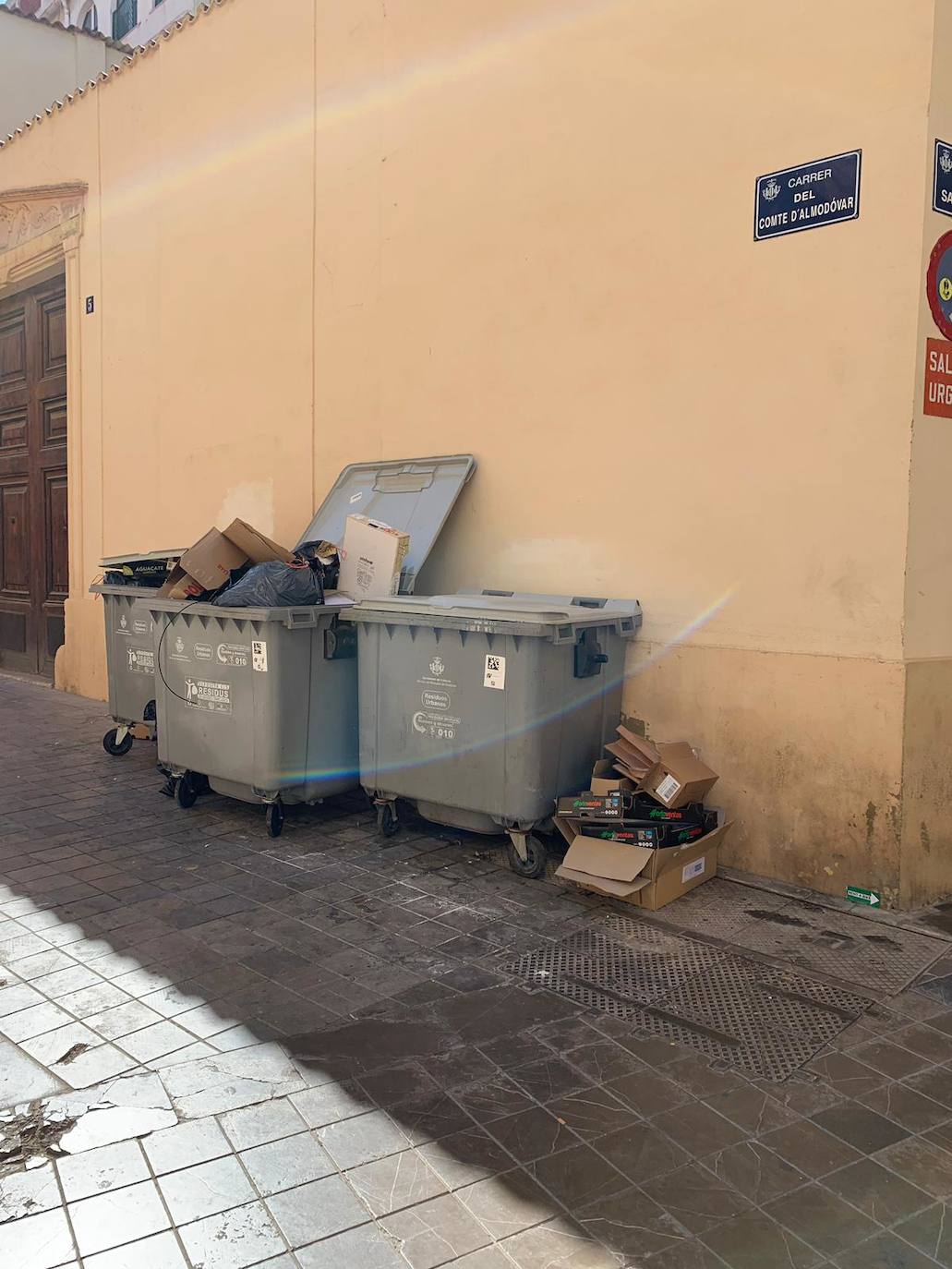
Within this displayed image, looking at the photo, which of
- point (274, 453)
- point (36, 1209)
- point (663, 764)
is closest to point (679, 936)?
point (663, 764)

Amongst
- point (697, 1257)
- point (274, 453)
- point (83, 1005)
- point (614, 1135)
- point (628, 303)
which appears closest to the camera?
point (697, 1257)

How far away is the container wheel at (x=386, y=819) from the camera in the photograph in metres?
5.43

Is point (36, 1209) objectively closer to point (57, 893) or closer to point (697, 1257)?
point (697, 1257)

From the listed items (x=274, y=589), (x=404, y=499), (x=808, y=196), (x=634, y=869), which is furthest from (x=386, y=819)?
(x=808, y=196)

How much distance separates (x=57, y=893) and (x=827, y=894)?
3.46 metres

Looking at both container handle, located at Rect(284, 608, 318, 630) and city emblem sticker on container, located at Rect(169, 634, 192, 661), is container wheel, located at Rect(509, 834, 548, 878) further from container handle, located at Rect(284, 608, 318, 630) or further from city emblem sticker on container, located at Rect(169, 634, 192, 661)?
city emblem sticker on container, located at Rect(169, 634, 192, 661)

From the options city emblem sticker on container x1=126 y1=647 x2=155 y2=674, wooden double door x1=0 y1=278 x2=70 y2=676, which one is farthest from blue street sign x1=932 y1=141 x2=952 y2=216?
wooden double door x1=0 y1=278 x2=70 y2=676

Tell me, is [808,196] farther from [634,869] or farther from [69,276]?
[69,276]

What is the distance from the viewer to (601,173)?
18.0 ft

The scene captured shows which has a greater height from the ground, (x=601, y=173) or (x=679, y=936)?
(x=601, y=173)

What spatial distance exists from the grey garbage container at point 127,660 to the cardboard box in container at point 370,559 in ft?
5.99

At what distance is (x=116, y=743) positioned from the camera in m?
7.58

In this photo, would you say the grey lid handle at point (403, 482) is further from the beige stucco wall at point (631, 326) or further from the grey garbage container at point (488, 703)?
the grey garbage container at point (488, 703)

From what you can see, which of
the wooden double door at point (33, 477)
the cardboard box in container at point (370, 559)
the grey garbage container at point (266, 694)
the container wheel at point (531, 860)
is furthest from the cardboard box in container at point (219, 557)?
the wooden double door at point (33, 477)
